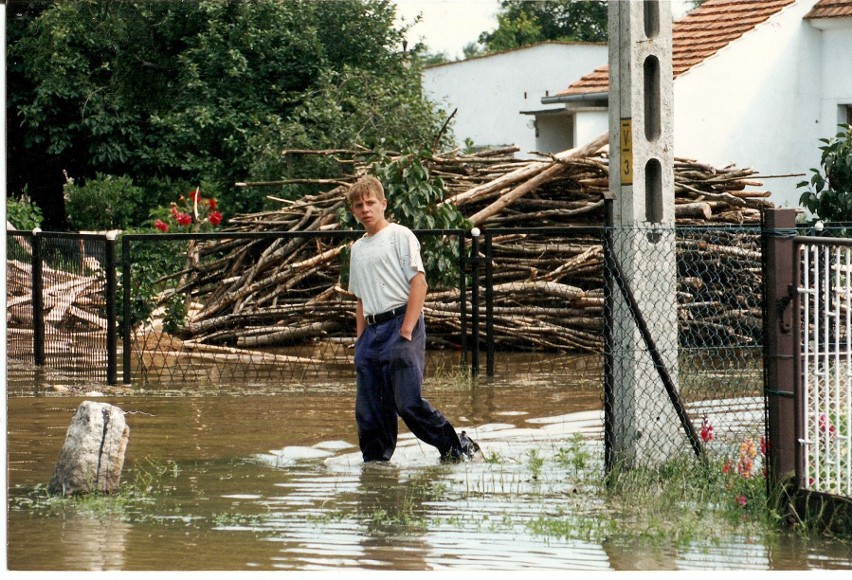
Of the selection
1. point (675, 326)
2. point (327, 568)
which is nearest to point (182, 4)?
point (675, 326)

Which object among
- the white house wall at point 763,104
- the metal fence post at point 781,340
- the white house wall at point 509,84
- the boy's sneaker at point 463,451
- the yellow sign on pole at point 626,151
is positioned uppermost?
the white house wall at point 509,84

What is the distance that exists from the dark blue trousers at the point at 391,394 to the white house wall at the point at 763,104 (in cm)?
1230

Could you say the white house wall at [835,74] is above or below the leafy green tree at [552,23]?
below

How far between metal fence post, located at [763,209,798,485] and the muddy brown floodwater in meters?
0.49

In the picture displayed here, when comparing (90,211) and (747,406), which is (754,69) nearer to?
(747,406)

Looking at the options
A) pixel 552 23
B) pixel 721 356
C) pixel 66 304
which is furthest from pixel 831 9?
pixel 552 23

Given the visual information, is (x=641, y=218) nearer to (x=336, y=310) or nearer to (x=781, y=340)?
(x=781, y=340)

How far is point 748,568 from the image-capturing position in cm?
582

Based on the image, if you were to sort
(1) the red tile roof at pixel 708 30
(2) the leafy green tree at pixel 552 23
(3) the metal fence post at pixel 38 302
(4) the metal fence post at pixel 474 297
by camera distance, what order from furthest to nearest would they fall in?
(2) the leafy green tree at pixel 552 23, (1) the red tile roof at pixel 708 30, (3) the metal fence post at pixel 38 302, (4) the metal fence post at pixel 474 297

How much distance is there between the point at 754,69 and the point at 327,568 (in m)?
16.5

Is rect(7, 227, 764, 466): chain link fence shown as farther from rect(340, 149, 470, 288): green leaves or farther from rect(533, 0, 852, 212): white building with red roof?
rect(533, 0, 852, 212): white building with red roof

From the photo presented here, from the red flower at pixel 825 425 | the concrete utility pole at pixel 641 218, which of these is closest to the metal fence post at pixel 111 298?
the concrete utility pole at pixel 641 218

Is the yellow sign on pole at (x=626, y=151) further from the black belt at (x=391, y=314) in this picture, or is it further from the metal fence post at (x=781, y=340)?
the black belt at (x=391, y=314)

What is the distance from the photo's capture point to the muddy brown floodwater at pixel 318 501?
6.03 metres
